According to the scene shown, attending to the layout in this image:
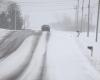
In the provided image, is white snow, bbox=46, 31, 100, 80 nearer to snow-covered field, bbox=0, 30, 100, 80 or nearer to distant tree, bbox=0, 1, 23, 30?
snow-covered field, bbox=0, 30, 100, 80

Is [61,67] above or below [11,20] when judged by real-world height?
below

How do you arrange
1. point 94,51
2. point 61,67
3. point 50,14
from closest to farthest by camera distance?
point 61,67
point 94,51
point 50,14

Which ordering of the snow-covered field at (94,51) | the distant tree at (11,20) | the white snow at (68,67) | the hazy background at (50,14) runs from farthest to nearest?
the hazy background at (50,14), the distant tree at (11,20), the snow-covered field at (94,51), the white snow at (68,67)

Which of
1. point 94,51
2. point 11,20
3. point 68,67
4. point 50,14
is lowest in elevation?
point 94,51

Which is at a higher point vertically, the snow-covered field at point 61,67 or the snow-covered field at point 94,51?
the snow-covered field at point 61,67

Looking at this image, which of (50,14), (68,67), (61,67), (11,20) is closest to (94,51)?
(68,67)

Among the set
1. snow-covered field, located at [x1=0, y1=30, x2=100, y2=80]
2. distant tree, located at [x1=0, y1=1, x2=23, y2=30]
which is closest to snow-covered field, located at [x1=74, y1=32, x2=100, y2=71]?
snow-covered field, located at [x1=0, y1=30, x2=100, y2=80]

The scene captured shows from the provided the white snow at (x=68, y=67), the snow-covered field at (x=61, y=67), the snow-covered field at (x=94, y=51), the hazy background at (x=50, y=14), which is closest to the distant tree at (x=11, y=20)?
Result: the snow-covered field at (x=94, y=51)

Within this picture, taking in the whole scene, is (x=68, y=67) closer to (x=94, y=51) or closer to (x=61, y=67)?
(x=61, y=67)

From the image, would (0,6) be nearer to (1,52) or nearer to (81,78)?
(1,52)

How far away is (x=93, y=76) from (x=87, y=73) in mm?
742

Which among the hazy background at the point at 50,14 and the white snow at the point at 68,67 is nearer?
the white snow at the point at 68,67

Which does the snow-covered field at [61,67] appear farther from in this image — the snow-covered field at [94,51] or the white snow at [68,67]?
the snow-covered field at [94,51]

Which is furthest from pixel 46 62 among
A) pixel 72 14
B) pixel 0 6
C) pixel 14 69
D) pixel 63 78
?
pixel 72 14
